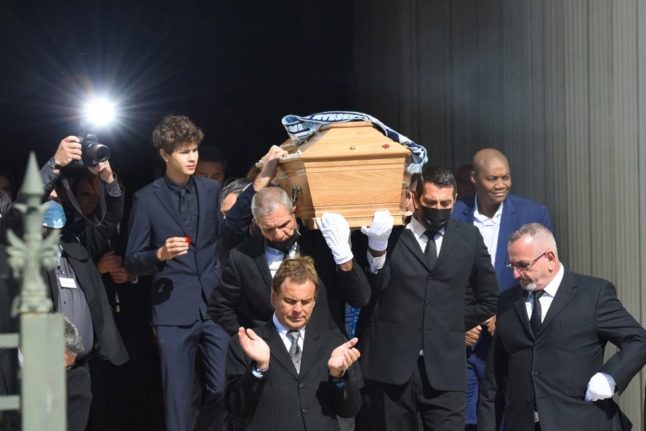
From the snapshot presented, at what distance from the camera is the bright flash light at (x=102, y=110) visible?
12.2 metres

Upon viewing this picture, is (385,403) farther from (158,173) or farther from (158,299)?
(158,173)

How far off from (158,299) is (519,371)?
6.40 ft

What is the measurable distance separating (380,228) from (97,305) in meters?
1.61

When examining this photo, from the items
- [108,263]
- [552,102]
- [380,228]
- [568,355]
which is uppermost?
[552,102]

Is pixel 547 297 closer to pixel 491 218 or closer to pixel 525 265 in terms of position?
pixel 525 265

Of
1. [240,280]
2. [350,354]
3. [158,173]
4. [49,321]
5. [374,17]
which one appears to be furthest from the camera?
[374,17]

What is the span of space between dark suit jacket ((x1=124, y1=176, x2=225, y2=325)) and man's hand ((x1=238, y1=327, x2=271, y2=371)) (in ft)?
5.71

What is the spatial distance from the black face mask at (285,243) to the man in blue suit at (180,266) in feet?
2.99

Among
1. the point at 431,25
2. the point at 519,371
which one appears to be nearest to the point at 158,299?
the point at 519,371

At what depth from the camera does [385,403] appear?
745 centimetres

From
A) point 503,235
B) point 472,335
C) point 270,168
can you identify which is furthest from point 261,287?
point 503,235

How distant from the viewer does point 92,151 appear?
738cm

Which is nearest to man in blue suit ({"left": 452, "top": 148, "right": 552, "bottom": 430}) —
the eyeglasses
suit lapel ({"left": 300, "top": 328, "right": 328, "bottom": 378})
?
the eyeglasses

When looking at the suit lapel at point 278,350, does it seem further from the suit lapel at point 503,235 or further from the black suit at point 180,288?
the suit lapel at point 503,235
